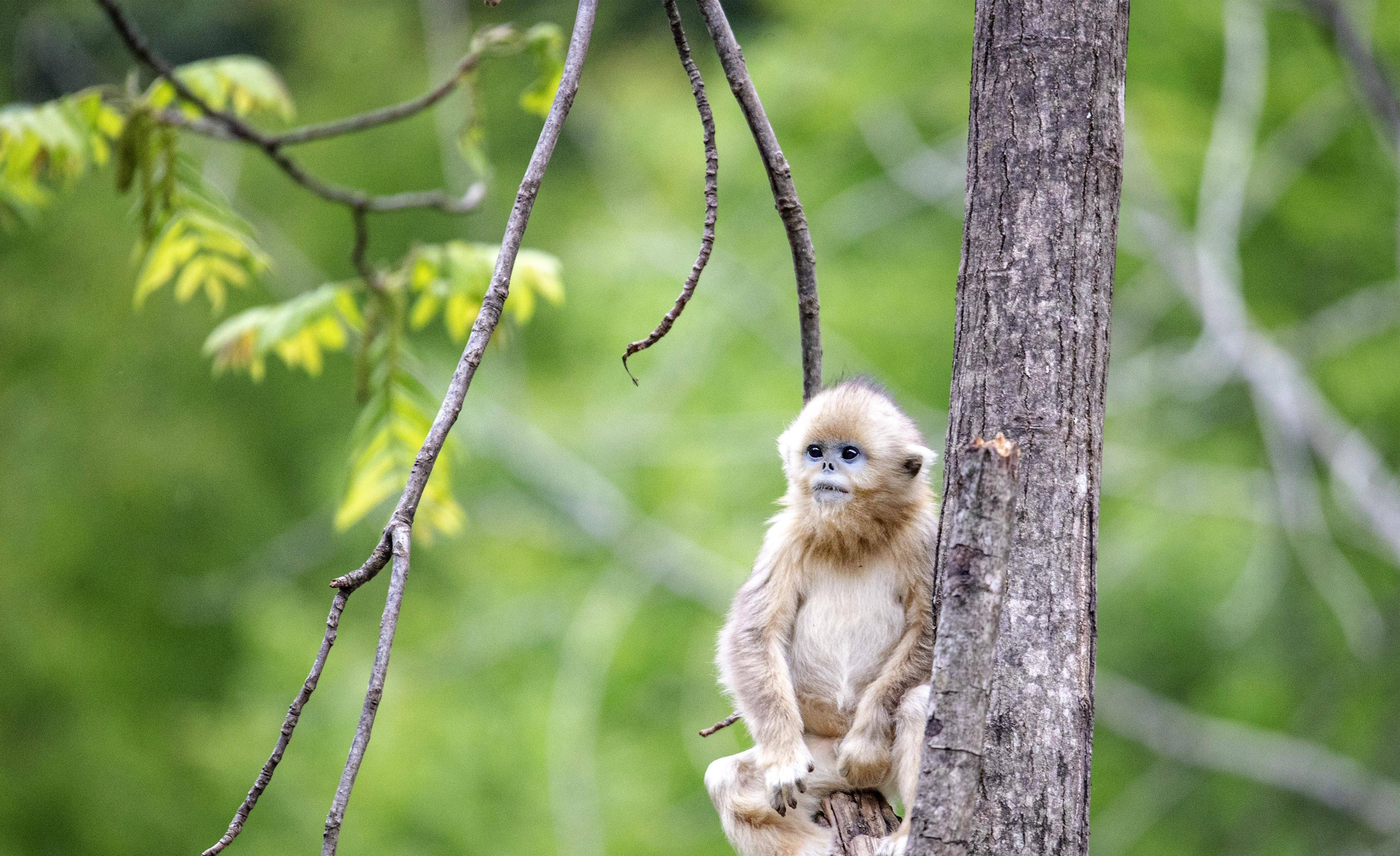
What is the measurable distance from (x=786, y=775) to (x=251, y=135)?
2559mm

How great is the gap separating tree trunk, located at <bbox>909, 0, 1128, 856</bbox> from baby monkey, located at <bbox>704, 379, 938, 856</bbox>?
1.67 ft

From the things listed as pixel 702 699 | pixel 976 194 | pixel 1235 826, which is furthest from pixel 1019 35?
pixel 1235 826

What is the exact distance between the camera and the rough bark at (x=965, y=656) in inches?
66.2

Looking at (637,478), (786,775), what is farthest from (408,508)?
(637,478)

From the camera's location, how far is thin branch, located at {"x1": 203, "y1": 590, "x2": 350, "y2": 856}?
1559mm

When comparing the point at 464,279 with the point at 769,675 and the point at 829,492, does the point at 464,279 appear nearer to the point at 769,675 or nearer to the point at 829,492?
the point at 829,492

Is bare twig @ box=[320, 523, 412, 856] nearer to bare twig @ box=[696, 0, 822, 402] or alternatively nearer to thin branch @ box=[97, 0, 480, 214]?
bare twig @ box=[696, 0, 822, 402]

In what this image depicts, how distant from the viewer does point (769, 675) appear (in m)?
2.77

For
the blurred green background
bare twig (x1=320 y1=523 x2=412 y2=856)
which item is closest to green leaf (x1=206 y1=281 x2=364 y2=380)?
bare twig (x1=320 y1=523 x2=412 y2=856)

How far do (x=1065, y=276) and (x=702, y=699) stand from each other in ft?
25.9

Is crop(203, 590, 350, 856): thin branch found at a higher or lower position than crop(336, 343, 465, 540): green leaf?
lower

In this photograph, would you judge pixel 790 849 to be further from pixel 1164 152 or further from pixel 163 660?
pixel 163 660

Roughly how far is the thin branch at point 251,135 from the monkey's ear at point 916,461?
176cm

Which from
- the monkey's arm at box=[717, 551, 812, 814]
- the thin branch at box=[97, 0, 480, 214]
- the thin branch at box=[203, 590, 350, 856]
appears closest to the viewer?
the thin branch at box=[203, 590, 350, 856]
